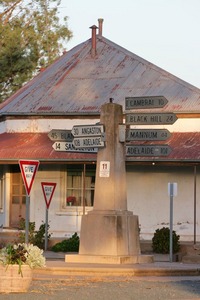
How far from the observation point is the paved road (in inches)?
666

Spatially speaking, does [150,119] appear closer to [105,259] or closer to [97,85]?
[105,259]

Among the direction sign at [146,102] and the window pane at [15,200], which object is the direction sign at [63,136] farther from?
the window pane at [15,200]

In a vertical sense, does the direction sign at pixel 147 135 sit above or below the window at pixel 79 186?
above

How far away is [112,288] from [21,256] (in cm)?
262

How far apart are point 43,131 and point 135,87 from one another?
12.1 feet

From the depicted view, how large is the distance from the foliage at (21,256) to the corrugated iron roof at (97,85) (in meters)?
17.9

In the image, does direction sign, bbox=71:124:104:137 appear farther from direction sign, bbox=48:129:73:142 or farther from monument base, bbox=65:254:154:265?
monument base, bbox=65:254:154:265

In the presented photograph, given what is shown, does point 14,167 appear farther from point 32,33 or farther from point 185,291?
point 32,33

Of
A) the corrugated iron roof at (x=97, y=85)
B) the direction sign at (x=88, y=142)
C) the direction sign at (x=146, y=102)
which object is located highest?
the corrugated iron roof at (x=97, y=85)

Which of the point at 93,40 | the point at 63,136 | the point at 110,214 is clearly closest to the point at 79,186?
the point at 93,40

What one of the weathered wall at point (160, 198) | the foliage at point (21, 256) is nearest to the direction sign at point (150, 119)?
the foliage at point (21, 256)

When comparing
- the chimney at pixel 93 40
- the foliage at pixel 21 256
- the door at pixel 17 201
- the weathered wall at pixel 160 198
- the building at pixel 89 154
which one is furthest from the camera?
the chimney at pixel 93 40

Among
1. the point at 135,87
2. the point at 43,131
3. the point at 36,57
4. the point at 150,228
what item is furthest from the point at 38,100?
the point at 36,57

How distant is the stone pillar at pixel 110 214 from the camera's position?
80.1 ft
